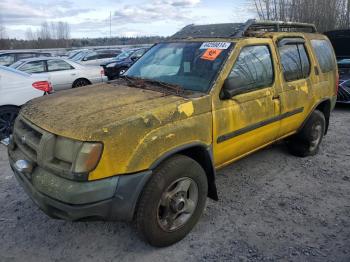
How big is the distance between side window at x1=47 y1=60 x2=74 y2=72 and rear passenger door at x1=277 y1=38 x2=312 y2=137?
7.80m

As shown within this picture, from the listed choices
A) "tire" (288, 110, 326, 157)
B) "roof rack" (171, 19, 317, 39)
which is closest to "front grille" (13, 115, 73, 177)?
"roof rack" (171, 19, 317, 39)

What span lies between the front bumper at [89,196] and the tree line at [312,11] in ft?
57.3

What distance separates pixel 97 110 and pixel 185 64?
4.24 ft

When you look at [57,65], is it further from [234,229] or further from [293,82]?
[234,229]

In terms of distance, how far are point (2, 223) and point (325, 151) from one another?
4.70 meters

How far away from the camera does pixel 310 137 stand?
5137 mm

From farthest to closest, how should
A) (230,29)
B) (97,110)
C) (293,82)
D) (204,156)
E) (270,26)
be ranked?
(270,26), (293,82), (230,29), (204,156), (97,110)

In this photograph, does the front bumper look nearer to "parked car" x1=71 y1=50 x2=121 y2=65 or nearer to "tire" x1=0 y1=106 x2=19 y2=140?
"tire" x1=0 y1=106 x2=19 y2=140

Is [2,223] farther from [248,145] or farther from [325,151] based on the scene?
[325,151]

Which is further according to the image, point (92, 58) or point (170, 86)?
point (92, 58)

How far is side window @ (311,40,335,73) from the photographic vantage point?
5.09m

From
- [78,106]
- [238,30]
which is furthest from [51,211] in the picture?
[238,30]

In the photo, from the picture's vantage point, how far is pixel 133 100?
10.6 ft

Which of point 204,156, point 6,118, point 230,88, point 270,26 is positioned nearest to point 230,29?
point 270,26
